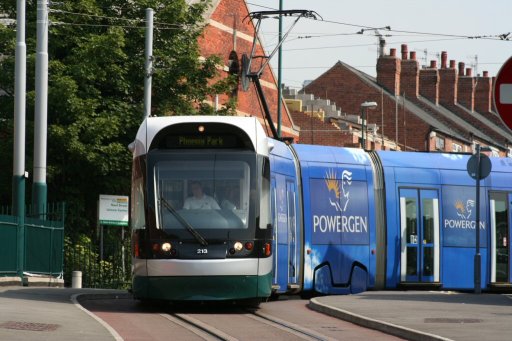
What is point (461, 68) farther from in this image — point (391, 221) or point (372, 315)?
point (372, 315)

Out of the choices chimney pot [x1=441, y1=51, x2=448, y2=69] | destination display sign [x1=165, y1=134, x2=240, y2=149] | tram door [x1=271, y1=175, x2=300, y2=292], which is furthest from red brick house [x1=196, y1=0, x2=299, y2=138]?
chimney pot [x1=441, y1=51, x2=448, y2=69]

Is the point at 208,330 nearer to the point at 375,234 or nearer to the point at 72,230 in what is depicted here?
the point at 375,234

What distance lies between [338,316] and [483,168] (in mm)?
7267

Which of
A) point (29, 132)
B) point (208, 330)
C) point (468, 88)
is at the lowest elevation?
point (208, 330)

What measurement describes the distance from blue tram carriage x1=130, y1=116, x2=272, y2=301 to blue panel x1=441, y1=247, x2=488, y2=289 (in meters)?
8.07

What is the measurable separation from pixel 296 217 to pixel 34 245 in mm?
7311

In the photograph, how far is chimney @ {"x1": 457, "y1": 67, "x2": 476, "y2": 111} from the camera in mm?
100875

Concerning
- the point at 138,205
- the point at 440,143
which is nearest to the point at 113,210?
the point at 138,205

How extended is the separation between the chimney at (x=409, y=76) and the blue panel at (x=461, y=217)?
197 ft

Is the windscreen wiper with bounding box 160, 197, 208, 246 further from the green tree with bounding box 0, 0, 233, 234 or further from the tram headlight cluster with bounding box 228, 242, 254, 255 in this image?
the green tree with bounding box 0, 0, 233, 234

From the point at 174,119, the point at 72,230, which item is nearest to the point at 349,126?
the point at 72,230

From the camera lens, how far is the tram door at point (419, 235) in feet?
89.5

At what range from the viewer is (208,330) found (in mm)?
16609

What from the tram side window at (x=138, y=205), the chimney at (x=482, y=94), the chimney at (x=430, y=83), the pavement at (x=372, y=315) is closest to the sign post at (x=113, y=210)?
the pavement at (x=372, y=315)
